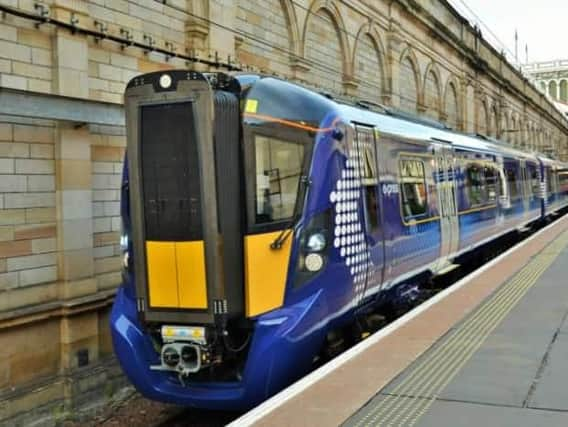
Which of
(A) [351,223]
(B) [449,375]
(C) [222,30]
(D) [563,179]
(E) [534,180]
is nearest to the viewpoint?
(B) [449,375]

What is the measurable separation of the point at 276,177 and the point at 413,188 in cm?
339

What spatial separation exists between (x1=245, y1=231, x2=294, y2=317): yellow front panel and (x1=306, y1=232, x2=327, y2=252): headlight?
259mm

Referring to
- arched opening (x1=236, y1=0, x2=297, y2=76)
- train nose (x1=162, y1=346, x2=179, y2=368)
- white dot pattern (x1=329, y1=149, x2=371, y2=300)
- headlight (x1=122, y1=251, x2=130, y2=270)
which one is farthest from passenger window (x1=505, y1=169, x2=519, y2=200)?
train nose (x1=162, y1=346, x2=179, y2=368)

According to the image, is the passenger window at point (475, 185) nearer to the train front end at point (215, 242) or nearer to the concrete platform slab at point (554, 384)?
the concrete platform slab at point (554, 384)

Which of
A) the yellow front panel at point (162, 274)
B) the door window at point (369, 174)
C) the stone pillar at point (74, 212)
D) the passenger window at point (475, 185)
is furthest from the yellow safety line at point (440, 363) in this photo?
the passenger window at point (475, 185)

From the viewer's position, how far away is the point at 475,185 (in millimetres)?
12688

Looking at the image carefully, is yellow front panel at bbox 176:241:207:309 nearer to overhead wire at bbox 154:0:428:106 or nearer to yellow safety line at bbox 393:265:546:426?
yellow safety line at bbox 393:265:546:426

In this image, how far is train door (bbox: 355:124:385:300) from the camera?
672 cm

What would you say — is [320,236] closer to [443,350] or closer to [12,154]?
[443,350]

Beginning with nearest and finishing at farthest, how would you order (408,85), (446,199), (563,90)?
(446,199) → (408,85) → (563,90)

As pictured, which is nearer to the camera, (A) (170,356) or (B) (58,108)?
(A) (170,356)

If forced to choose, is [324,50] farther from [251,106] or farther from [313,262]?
[313,262]

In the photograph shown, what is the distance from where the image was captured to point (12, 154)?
774 centimetres

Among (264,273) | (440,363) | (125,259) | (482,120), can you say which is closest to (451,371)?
(440,363)
